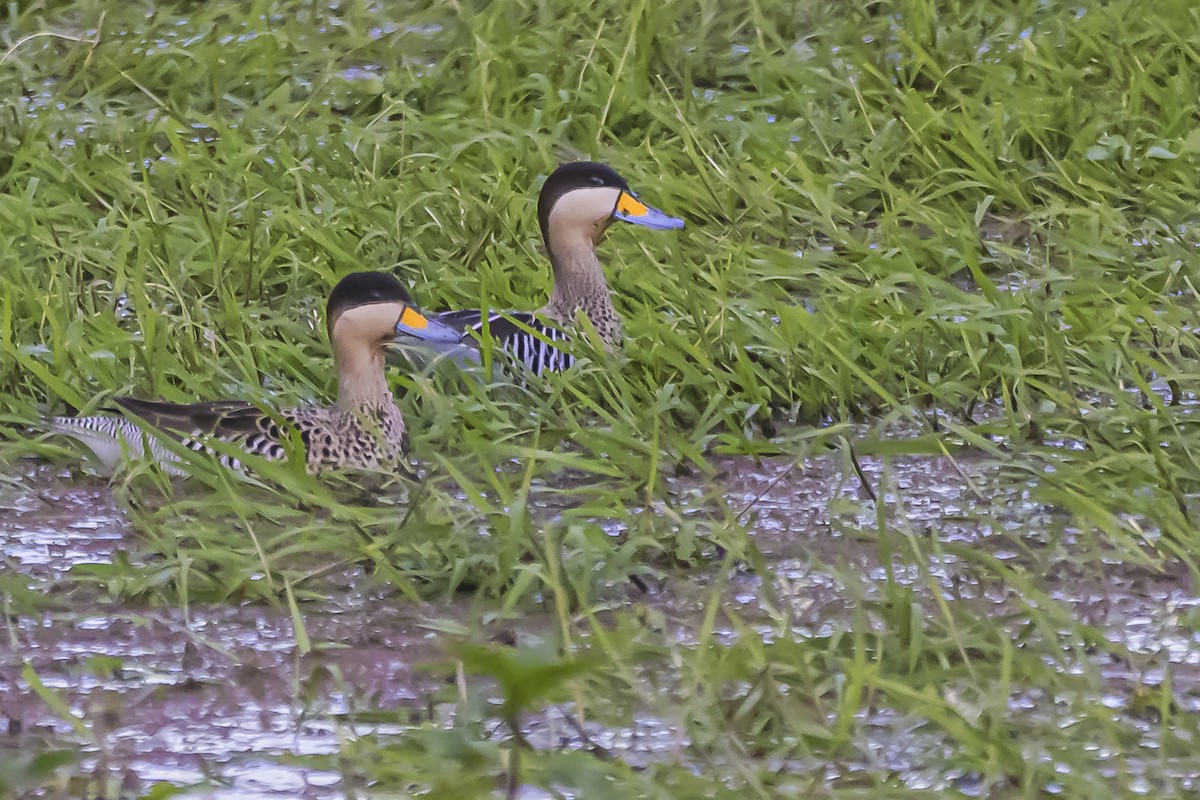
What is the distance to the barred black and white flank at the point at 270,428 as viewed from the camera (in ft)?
13.2

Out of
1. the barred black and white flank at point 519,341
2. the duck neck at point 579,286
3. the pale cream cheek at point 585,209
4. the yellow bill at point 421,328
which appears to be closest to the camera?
the yellow bill at point 421,328

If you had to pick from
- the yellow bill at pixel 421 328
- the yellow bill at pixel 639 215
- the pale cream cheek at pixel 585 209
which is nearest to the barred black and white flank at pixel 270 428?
the yellow bill at pixel 421 328

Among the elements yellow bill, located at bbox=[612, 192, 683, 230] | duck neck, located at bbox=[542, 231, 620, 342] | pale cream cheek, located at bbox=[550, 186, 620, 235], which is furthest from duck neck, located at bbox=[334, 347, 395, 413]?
yellow bill, located at bbox=[612, 192, 683, 230]

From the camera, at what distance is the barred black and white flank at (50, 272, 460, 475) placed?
402 centimetres

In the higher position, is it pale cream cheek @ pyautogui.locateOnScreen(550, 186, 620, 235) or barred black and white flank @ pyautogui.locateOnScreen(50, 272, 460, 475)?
pale cream cheek @ pyautogui.locateOnScreen(550, 186, 620, 235)

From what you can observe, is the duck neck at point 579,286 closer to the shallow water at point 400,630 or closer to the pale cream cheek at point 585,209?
the pale cream cheek at point 585,209

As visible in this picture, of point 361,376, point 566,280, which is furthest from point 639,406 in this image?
point 566,280

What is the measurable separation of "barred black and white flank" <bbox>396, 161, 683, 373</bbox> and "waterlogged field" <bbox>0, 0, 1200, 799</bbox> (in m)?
0.11

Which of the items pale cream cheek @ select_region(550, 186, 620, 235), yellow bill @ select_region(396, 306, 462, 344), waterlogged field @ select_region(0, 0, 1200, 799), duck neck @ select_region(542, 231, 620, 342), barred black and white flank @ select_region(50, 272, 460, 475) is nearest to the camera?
waterlogged field @ select_region(0, 0, 1200, 799)

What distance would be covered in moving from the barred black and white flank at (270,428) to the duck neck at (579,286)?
0.52 meters

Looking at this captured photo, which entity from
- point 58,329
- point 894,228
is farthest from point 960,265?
point 58,329

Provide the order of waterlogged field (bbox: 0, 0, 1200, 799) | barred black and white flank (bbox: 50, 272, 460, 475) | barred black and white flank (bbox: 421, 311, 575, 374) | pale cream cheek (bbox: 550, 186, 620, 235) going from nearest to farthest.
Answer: waterlogged field (bbox: 0, 0, 1200, 799) < barred black and white flank (bbox: 50, 272, 460, 475) < barred black and white flank (bbox: 421, 311, 575, 374) < pale cream cheek (bbox: 550, 186, 620, 235)

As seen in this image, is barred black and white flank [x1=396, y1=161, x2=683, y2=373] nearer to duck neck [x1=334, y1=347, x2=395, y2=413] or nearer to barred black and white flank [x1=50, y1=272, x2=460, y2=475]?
duck neck [x1=334, y1=347, x2=395, y2=413]

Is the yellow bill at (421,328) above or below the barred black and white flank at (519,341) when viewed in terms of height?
above
